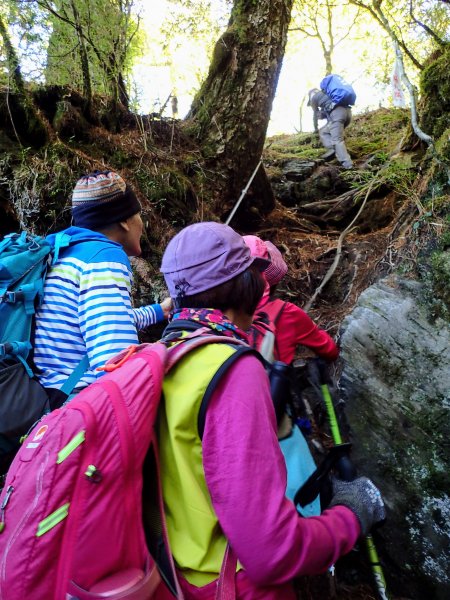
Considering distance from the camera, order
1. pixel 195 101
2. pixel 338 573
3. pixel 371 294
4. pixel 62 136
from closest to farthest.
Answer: pixel 338 573 → pixel 371 294 → pixel 62 136 → pixel 195 101

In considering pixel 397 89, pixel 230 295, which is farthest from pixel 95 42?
pixel 230 295

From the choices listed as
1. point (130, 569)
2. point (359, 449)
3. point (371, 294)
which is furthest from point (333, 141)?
point (130, 569)

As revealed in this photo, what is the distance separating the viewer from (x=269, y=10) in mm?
5129

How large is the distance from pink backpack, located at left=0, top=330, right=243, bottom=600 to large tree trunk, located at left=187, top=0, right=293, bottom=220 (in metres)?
4.22

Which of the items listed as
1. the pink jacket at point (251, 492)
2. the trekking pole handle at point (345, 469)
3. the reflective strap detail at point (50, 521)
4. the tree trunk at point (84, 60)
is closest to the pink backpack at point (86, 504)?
the reflective strap detail at point (50, 521)

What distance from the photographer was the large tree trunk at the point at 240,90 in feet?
16.9

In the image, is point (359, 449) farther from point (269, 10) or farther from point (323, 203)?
point (269, 10)

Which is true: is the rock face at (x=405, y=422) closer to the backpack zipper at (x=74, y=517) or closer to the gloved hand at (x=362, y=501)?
the gloved hand at (x=362, y=501)

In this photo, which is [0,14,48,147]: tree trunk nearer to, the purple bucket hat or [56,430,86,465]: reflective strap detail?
the purple bucket hat

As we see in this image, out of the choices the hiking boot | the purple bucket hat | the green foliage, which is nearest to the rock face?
the purple bucket hat

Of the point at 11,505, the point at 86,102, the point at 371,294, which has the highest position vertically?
the point at 86,102

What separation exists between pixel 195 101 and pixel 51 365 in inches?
181

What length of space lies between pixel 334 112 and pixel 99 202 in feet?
24.5

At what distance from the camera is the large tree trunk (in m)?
5.15
